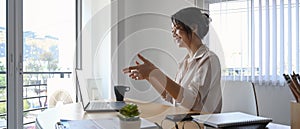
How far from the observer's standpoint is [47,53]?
3.33m

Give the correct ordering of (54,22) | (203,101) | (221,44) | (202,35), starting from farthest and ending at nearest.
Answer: (54,22) < (221,44) < (202,35) < (203,101)

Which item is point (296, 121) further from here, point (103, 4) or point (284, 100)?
point (103, 4)

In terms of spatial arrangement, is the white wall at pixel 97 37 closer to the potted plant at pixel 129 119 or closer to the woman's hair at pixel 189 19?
the woman's hair at pixel 189 19

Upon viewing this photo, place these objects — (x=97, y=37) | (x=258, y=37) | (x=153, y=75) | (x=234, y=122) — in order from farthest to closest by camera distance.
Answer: (x=97, y=37) → (x=258, y=37) → (x=153, y=75) → (x=234, y=122)

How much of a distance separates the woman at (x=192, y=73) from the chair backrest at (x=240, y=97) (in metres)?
0.18

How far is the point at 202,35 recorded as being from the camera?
1829 mm

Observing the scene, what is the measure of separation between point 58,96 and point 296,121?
10.5ft

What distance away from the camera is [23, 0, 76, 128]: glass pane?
3.09m

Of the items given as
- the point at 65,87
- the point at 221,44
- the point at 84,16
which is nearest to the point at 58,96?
the point at 65,87

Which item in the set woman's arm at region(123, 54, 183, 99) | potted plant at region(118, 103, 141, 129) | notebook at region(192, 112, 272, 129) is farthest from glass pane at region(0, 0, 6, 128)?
notebook at region(192, 112, 272, 129)

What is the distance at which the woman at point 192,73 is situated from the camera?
1.47 m

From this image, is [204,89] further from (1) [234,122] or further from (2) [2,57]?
(2) [2,57]

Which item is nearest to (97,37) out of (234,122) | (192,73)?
(192,73)

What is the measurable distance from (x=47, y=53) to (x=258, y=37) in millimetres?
2282
